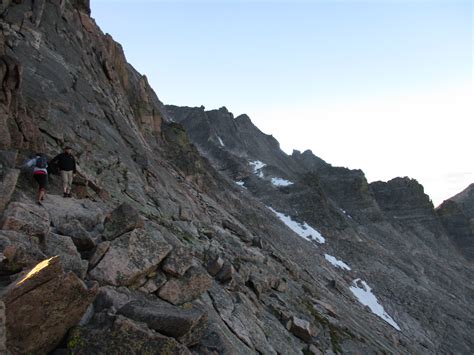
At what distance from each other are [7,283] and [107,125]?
64.5 feet

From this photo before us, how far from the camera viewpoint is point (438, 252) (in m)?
104

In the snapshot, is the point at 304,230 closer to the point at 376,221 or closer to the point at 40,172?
the point at 376,221

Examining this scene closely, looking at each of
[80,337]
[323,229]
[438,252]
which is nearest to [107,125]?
[80,337]

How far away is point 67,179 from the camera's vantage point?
1529 centimetres

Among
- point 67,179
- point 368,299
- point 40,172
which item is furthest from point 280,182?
point 40,172

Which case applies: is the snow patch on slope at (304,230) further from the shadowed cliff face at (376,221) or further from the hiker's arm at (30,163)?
the hiker's arm at (30,163)

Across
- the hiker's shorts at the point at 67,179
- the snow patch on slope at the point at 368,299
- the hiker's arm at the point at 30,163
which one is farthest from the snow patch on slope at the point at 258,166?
the hiker's arm at the point at 30,163

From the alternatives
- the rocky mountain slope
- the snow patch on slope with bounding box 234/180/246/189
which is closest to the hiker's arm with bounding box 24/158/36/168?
the rocky mountain slope

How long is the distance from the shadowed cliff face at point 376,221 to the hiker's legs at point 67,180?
145 feet

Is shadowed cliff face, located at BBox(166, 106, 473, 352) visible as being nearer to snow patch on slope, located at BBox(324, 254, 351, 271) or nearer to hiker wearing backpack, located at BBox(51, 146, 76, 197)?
snow patch on slope, located at BBox(324, 254, 351, 271)

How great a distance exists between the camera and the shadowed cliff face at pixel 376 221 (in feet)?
189

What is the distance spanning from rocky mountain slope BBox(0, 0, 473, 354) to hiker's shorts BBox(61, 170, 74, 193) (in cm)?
44

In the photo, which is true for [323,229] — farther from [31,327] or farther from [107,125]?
[31,327]

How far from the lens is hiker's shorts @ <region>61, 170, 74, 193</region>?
594 inches
